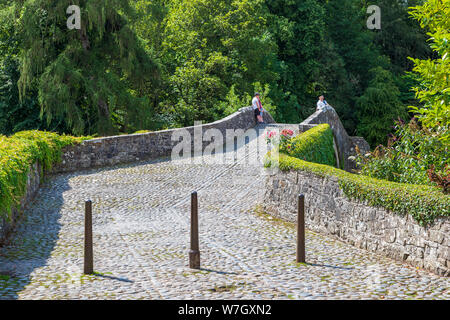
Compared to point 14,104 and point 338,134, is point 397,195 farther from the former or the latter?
point 14,104

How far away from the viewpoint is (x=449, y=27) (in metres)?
10.0

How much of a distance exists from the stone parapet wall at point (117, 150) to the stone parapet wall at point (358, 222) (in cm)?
654

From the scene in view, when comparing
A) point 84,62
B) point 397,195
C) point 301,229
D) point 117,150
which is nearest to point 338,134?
point 117,150

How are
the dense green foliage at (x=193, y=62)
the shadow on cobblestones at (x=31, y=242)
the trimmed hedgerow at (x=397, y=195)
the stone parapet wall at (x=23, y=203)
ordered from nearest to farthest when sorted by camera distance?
the shadow on cobblestones at (x=31, y=242) < the trimmed hedgerow at (x=397, y=195) < the stone parapet wall at (x=23, y=203) < the dense green foliage at (x=193, y=62)

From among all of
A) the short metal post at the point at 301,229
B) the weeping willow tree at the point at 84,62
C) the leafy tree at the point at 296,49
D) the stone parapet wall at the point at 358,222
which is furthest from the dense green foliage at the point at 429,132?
the leafy tree at the point at 296,49

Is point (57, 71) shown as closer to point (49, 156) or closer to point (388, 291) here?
point (49, 156)

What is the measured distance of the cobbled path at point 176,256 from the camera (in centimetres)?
688

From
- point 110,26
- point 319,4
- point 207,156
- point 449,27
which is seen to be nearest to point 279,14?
point 319,4

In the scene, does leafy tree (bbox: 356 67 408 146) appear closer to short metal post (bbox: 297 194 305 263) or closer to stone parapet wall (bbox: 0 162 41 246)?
stone parapet wall (bbox: 0 162 41 246)

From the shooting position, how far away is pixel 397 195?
853cm

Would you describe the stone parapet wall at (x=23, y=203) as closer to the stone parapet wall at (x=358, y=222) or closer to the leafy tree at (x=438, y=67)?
the stone parapet wall at (x=358, y=222)

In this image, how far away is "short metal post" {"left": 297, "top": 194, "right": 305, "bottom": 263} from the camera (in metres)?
8.10

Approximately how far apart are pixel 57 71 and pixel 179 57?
980 centimetres

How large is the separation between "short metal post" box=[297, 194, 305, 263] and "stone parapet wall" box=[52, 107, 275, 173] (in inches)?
378
